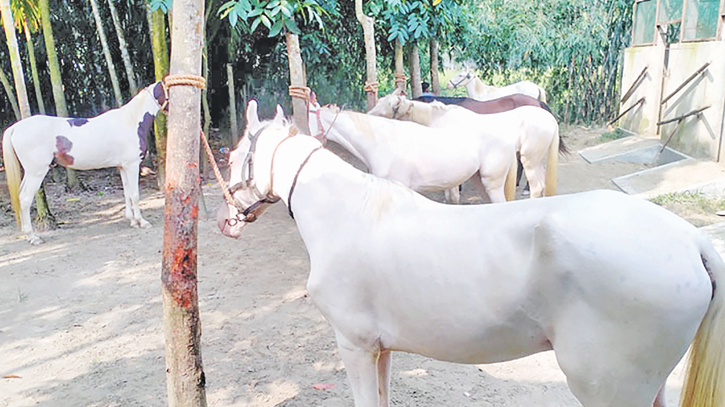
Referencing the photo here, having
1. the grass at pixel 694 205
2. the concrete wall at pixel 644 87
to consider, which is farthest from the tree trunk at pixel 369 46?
the concrete wall at pixel 644 87

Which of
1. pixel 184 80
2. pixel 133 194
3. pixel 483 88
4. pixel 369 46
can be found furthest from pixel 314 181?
pixel 483 88

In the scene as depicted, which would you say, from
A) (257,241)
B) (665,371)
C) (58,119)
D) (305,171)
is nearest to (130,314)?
(257,241)

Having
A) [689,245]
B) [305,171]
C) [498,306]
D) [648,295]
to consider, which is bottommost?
[498,306]

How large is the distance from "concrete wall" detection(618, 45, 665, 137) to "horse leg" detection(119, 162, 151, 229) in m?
8.59

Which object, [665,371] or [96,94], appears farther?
[96,94]

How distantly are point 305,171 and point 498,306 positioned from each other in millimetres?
919

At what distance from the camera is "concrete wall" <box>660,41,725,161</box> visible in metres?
7.29

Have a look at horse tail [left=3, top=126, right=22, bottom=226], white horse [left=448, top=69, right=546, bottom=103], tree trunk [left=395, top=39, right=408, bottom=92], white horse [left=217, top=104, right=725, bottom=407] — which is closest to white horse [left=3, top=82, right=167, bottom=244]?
horse tail [left=3, top=126, right=22, bottom=226]

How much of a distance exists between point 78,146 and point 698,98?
831 cm

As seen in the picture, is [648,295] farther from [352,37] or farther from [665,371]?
[352,37]

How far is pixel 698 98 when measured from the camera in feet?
25.7

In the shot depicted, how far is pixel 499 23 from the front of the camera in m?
12.2

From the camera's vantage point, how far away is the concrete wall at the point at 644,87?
31.2 feet

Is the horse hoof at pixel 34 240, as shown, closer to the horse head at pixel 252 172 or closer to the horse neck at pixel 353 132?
the horse neck at pixel 353 132
